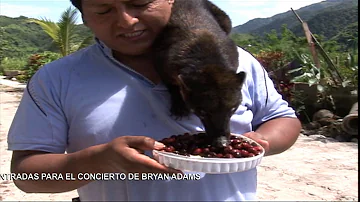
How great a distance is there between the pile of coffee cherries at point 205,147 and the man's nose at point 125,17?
412 millimetres

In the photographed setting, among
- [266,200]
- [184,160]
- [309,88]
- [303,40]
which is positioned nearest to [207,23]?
[184,160]

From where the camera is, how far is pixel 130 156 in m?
1.36

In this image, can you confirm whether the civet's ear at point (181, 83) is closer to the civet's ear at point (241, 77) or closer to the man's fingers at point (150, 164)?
the civet's ear at point (241, 77)

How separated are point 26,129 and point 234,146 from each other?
0.70 m

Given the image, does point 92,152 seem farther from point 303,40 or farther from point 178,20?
point 303,40

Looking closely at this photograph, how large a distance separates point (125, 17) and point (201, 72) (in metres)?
0.56

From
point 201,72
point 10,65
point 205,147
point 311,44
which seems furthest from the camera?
point 10,65

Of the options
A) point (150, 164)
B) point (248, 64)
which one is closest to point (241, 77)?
point (248, 64)

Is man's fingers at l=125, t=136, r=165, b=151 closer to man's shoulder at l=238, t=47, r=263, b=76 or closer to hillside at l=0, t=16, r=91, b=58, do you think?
man's shoulder at l=238, t=47, r=263, b=76

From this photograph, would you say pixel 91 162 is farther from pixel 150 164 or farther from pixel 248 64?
pixel 248 64

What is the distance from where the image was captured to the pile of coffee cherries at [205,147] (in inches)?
58.8

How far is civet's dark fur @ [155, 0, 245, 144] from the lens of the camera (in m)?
1.82

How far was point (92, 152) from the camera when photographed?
56.2 inches

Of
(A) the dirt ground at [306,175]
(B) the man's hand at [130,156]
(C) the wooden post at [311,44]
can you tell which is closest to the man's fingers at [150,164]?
(B) the man's hand at [130,156]
